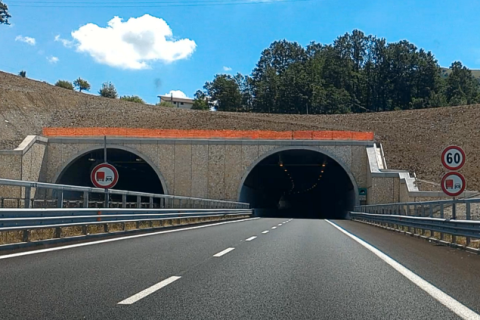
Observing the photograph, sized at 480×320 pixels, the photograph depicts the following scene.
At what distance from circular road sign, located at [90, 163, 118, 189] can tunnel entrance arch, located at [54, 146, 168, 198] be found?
102 feet

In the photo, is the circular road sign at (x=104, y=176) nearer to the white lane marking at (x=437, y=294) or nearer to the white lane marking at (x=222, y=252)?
the white lane marking at (x=222, y=252)

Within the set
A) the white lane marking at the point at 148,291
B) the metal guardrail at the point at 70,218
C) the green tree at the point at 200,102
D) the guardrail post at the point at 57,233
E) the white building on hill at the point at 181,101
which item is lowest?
the white lane marking at the point at 148,291

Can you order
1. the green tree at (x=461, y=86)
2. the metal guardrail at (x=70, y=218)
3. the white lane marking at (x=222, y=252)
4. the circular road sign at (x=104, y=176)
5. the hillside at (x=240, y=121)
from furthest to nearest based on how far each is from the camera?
the green tree at (x=461, y=86) < the hillside at (x=240, y=121) < the circular road sign at (x=104, y=176) < the white lane marking at (x=222, y=252) < the metal guardrail at (x=70, y=218)

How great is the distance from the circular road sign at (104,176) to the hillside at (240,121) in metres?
37.2

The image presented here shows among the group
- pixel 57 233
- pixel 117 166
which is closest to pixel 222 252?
pixel 57 233

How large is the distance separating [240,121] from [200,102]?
69.3 m

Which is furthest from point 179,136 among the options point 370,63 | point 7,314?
point 370,63

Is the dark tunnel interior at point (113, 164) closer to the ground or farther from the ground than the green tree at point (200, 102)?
closer to the ground

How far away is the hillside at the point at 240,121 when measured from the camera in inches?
2142

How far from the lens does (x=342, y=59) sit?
5630 inches

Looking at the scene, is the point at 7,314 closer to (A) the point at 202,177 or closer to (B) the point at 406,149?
(A) the point at 202,177

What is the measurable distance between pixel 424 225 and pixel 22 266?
12239 millimetres

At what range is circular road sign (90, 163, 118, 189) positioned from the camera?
17.5m

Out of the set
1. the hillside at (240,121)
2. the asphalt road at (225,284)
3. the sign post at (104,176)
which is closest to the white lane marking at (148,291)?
the asphalt road at (225,284)
